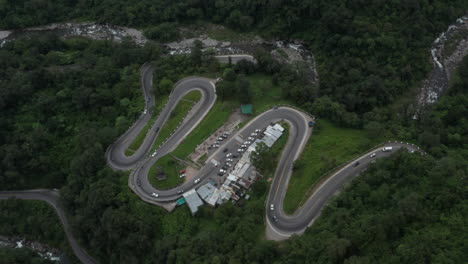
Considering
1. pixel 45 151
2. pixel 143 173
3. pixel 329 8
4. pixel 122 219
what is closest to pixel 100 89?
pixel 45 151

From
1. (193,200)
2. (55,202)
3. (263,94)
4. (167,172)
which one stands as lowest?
(55,202)

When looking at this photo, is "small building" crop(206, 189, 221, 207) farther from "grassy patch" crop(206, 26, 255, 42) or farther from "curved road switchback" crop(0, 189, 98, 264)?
"grassy patch" crop(206, 26, 255, 42)

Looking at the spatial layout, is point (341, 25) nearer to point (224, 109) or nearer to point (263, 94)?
point (263, 94)

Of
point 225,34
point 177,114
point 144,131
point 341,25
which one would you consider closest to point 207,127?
point 177,114

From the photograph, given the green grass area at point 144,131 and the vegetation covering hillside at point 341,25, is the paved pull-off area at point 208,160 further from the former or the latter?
the vegetation covering hillside at point 341,25

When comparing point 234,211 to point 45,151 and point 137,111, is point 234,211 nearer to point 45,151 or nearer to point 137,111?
point 137,111
